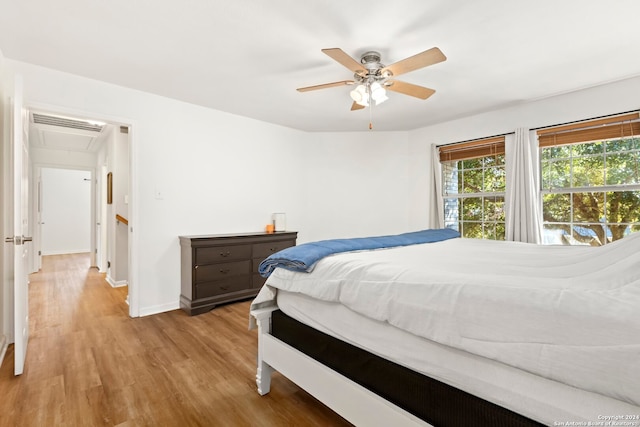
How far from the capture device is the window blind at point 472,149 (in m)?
3.81

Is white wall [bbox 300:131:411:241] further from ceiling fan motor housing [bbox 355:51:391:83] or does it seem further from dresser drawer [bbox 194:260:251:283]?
ceiling fan motor housing [bbox 355:51:391:83]

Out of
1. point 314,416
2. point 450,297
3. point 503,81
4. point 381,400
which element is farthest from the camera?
point 503,81

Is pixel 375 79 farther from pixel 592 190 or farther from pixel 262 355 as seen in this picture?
pixel 592 190

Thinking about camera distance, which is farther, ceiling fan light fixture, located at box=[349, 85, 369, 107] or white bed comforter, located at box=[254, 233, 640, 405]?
ceiling fan light fixture, located at box=[349, 85, 369, 107]

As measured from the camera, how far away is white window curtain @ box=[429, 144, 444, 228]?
429 cm

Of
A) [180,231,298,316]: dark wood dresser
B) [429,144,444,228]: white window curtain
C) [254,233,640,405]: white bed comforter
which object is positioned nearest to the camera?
[254,233,640,405]: white bed comforter

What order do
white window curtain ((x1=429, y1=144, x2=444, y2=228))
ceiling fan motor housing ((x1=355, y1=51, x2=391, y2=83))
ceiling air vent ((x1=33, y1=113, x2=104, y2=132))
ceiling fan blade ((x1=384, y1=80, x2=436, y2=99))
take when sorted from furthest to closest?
white window curtain ((x1=429, y1=144, x2=444, y2=228)) < ceiling air vent ((x1=33, y1=113, x2=104, y2=132)) < ceiling fan blade ((x1=384, y1=80, x2=436, y2=99)) < ceiling fan motor housing ((x1=355, y1=51, x2=391, y2=83))

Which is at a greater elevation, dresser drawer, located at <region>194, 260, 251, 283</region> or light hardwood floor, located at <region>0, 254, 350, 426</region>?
dresser drawer, located at <region>194, 260, 251, 283</region>

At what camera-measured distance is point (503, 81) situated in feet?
9.62

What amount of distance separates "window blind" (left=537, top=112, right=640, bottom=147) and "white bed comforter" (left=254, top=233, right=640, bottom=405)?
248 cm

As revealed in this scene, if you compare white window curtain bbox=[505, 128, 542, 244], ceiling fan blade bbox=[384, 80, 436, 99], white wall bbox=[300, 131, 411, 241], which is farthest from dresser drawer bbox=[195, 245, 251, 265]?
white window curtain bbox=[505, 128, 542, 244]

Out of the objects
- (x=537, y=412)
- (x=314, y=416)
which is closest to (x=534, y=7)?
(x=537, y=412)

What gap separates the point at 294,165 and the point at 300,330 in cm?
324

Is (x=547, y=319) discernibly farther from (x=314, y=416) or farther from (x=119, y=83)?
(x=119, y=83)
